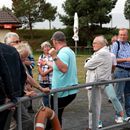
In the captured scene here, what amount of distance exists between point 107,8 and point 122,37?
45692 mm

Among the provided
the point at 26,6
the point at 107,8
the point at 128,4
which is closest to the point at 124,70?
the point at 107,8

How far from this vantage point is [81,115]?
6.72 meters

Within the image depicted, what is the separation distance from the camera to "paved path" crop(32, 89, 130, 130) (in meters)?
6.59

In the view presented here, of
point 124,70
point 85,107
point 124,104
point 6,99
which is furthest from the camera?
point 124,70

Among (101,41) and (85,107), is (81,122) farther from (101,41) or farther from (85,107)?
(101,41)

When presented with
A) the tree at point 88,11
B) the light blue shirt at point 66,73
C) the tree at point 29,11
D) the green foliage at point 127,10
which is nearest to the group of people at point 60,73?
the light blue shirt at point 66,73

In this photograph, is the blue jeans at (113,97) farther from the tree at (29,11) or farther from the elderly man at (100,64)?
the tree at (29,11)

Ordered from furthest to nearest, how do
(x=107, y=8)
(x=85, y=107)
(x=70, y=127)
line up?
(x=107, y=8)
(x=85, y=107)
(x=70, y=127)

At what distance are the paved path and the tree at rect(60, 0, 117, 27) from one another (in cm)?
4423

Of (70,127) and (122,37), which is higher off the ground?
(122,37)

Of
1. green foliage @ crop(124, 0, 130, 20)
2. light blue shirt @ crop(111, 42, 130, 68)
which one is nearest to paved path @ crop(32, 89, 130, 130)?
light blue shirt @ crop(111, 42, 130, 68)

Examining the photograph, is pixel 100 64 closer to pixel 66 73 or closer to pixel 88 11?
pixel 66 73

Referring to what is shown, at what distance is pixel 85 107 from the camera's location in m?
6.80

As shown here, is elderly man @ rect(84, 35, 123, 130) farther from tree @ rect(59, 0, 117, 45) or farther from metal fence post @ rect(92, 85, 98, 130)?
tree @ rect(59, 0, 117, 45)
